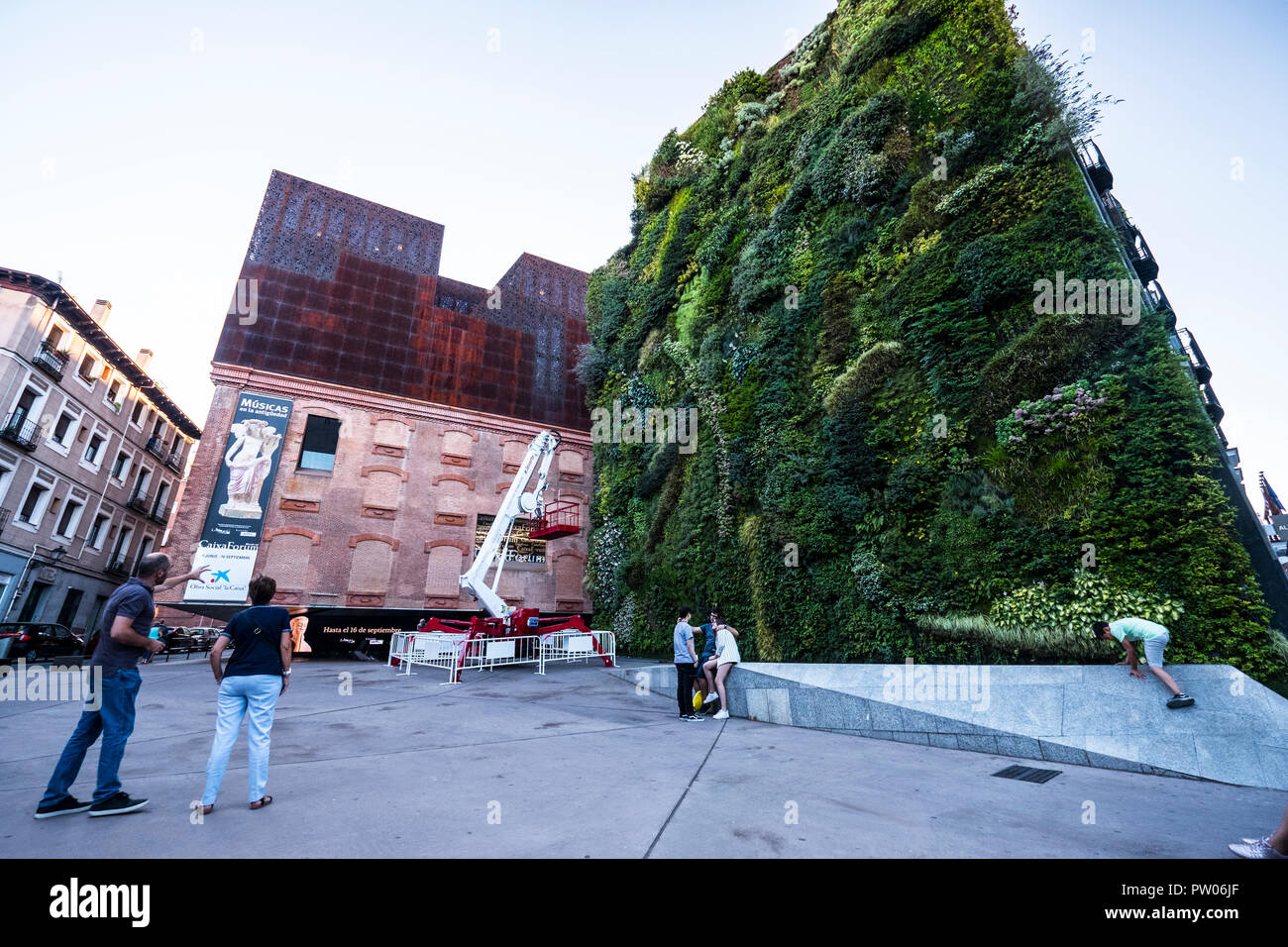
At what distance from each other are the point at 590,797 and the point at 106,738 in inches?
135

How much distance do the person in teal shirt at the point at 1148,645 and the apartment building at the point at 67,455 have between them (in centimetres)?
3318

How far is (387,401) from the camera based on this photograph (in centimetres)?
2517

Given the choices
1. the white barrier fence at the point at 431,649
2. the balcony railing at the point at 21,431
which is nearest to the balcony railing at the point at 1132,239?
the white barrier fence at the point at 431,649

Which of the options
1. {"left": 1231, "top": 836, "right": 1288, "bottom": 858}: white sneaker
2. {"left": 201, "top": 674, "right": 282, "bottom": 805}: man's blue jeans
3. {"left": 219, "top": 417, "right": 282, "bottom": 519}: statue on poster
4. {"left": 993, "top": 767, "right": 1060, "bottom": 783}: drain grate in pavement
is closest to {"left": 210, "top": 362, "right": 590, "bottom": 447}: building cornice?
{"left": 219, "top": 417, "right": 282, "bottom": 519}: statue on poster

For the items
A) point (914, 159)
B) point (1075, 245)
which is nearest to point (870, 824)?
point (1075, 245)

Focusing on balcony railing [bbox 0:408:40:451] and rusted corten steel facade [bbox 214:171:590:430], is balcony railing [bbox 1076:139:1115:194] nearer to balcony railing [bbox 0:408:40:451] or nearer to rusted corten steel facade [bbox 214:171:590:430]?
rusted corten steel facade [bbox 214:171:590:430]

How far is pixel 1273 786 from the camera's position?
5.20 metres

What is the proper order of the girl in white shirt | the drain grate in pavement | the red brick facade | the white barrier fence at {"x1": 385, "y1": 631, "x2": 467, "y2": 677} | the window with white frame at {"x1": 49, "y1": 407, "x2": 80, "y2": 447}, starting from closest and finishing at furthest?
the drain grate in pavement < the girl in white shirt < the white barrier fence at {"x1": 385, "y1": 631, "x2": 467, "y2": 677} < the red brick facade < the window with white frame at {"x1": 49, "y1": 407, "x2": 80, "y2": 447}

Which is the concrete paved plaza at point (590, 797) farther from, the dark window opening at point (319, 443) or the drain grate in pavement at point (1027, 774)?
the dark window opening at point (319, 443)

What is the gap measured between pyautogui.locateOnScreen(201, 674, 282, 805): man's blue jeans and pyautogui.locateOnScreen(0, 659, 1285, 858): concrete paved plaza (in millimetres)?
224

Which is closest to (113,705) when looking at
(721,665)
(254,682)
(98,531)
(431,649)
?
(254,682)

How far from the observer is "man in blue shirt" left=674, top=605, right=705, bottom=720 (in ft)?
28.5
